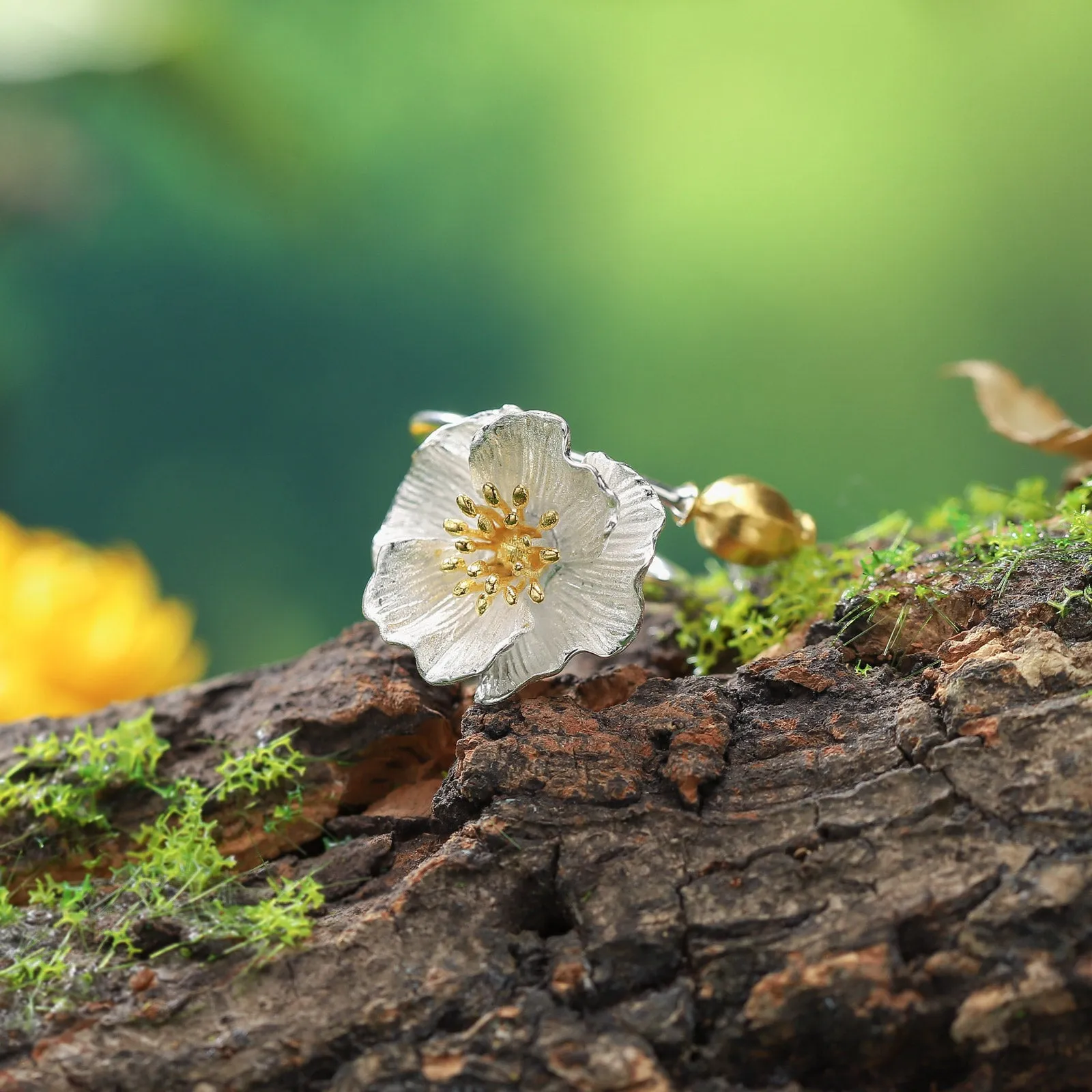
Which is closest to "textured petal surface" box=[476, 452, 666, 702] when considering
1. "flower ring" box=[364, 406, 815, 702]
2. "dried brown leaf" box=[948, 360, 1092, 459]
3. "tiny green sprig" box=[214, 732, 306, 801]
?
"flower ring" box=[364, 406, 815, 702]

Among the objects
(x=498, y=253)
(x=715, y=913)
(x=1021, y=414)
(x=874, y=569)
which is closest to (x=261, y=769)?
(x=715, y=913)

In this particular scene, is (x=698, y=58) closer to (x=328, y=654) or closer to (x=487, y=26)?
(x=487, y=26)

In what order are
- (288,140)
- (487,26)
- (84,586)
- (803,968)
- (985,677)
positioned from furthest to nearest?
1. (288,140)
2. (487,26)
3. (84,586)
4. (985,677)
5. (803,968)

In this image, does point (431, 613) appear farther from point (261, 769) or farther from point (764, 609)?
point (764, 609)

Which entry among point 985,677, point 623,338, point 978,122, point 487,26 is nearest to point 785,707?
point 985,677

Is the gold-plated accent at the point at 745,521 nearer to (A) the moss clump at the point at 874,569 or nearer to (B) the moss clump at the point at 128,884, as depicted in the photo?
(A) the moss clump at the point at 874,569

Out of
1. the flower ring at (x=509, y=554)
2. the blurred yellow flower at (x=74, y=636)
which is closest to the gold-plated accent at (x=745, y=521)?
the flower ring at (x=509, y=554)
